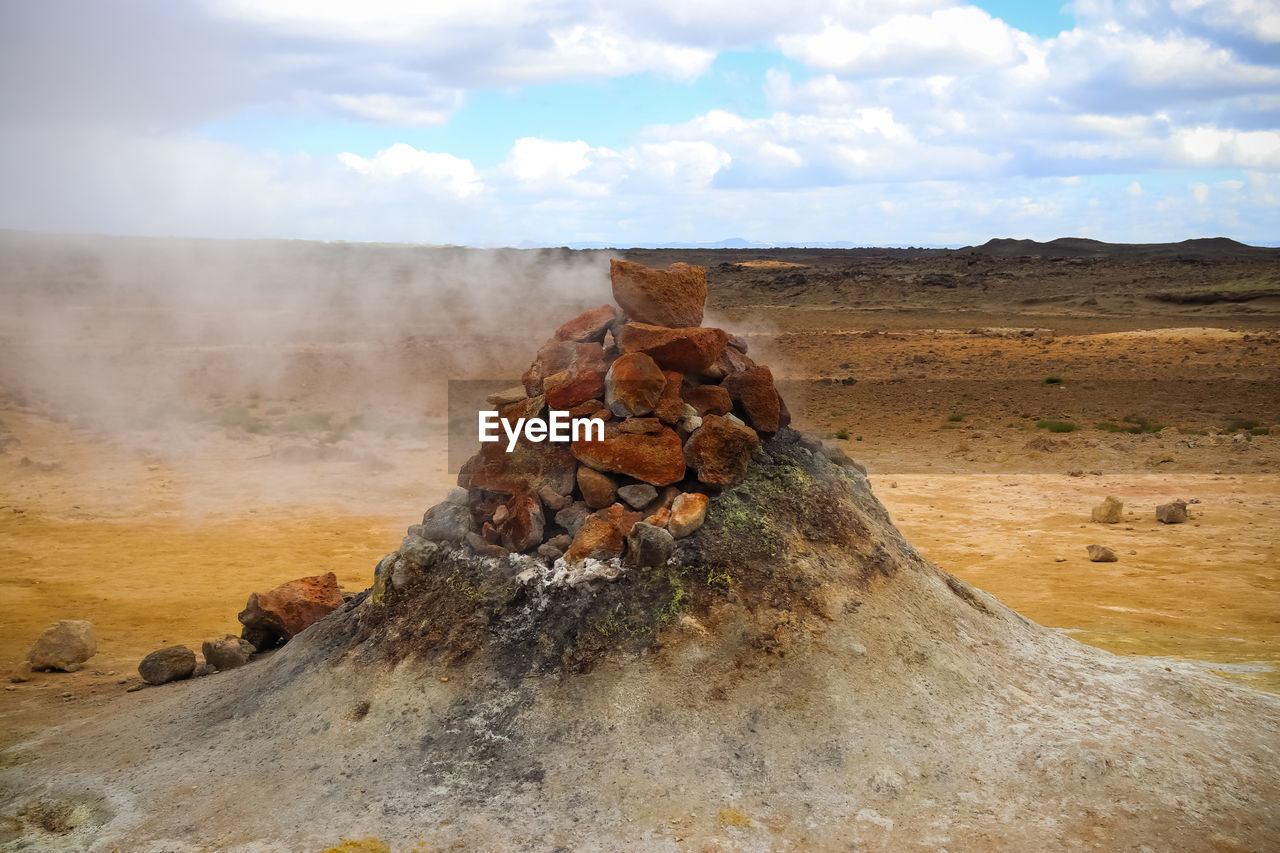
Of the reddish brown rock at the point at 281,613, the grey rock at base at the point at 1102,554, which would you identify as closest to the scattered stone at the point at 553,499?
the reddish brown rock at the point at 281,613

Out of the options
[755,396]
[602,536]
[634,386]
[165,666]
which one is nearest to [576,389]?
[634,386]

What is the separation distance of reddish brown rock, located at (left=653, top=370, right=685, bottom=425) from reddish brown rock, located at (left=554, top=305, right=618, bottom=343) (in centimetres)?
53

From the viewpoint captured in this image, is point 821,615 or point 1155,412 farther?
point 1155,412

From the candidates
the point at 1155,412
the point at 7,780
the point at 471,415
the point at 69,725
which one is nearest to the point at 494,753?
the point at 7,780

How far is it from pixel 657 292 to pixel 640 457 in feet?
2.97

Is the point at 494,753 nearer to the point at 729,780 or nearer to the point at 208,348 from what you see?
the point at 729,780

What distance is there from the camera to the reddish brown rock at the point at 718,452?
4484mm

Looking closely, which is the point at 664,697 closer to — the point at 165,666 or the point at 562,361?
the point at 562,361

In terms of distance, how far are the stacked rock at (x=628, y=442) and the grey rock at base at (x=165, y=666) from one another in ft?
5.72

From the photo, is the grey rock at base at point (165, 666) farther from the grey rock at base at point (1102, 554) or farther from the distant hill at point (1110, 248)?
the distant hill at point (1110, 248)

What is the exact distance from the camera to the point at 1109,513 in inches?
355

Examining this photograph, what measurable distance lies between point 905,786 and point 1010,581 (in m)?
4.26

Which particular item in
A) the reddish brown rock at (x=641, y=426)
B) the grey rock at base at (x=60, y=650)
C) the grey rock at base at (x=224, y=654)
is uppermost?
the reddish brown rock at (x=641, y=426)

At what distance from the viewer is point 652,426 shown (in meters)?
4.48
